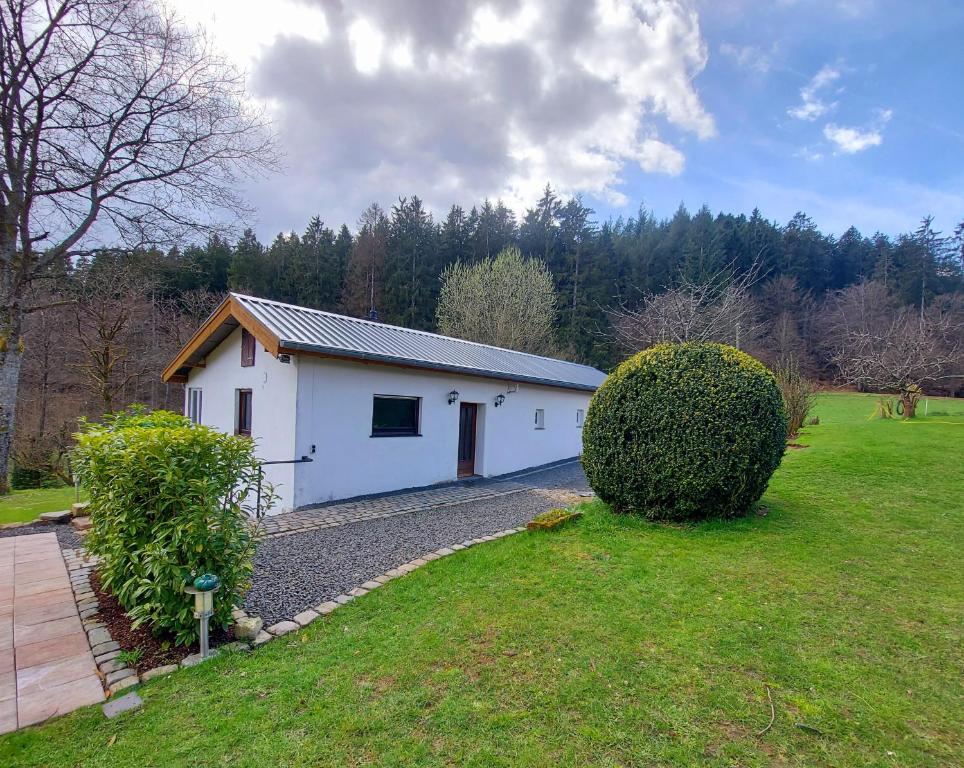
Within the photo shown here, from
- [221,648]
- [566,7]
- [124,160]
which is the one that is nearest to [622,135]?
[566,7]

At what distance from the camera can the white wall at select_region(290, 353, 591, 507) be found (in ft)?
25.9

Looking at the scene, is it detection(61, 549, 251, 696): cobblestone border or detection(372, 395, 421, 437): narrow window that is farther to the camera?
detection(372, 395, 421, 437): narrow window

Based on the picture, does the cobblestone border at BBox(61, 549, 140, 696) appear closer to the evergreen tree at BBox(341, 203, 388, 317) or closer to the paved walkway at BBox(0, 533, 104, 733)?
the paved walkway at BBox(0, 533, 104, 733)

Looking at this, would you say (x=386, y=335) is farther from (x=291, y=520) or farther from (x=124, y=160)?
(x=124, y=160)

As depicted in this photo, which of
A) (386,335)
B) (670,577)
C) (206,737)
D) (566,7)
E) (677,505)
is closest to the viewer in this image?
(206,737)

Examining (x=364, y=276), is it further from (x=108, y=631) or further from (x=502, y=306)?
(x=108, y=631)

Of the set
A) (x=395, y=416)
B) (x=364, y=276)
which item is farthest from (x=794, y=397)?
(x=364, y=276)

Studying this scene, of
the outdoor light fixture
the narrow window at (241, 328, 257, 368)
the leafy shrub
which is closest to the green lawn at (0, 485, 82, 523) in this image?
the narrow window at (241, 328, 257, 368)

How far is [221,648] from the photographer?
3164 mm

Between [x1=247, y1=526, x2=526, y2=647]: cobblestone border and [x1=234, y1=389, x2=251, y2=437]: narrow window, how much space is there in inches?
256

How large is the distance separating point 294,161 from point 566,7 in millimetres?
7616

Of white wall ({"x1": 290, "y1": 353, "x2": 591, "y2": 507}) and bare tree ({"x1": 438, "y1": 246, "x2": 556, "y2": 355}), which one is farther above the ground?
bare tree ({"x1": 438, "y1": 246, "x2": 556, "y2": 355})

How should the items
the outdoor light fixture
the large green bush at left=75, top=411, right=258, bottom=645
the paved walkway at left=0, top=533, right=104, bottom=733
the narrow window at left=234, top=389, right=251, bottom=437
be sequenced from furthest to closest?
the narrow window at left=234, top=389, right=251, bottom=437, the large green bush at left=75, top=411, right=258, bottom=645, the outdoor light fixture, the paved walkway at left=0, top=533, right=104, bottom=733

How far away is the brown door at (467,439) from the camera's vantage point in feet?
36.6
